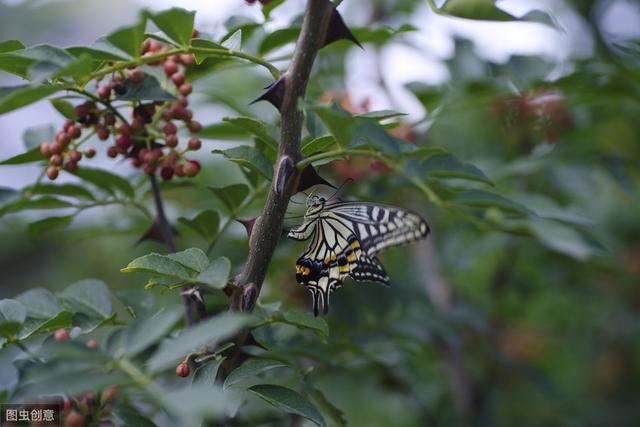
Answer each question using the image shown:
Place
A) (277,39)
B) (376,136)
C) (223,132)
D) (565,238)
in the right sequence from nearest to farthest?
(376,136), (277,39), (223,132), (565,238)

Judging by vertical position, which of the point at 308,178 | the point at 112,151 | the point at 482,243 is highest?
the point at 308,178

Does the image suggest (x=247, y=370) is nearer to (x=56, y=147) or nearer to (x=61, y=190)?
(x=56, y=147)

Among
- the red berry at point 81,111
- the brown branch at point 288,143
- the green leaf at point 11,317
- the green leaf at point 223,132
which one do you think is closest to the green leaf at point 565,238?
the green leaf at point 223,132

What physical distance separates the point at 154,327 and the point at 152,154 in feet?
1.92

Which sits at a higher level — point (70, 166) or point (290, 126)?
point (290, 126)

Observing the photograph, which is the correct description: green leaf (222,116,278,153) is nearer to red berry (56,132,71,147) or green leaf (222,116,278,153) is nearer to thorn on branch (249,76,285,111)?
thorn on branch (249,76,285,111)

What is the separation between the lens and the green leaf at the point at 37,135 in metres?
1.66

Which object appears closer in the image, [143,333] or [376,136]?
[143,333]

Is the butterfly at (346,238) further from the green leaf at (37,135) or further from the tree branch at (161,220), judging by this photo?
the green leaf at (37,135)

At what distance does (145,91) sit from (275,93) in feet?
0.99

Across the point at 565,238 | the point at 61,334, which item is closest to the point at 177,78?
the point at 61,334

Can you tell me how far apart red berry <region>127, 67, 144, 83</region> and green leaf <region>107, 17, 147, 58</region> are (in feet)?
0.41

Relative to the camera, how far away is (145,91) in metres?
1.32

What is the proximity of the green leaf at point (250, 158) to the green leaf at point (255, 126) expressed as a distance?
3cm
